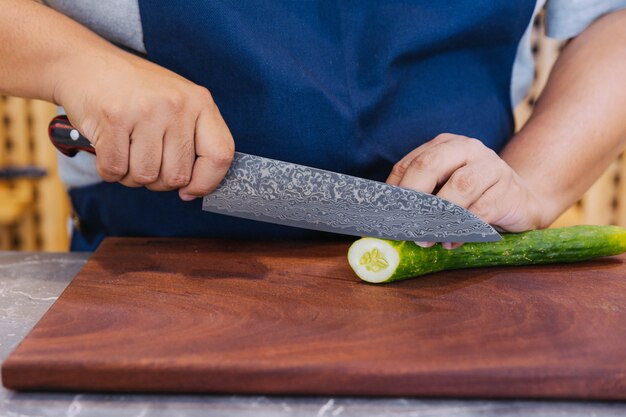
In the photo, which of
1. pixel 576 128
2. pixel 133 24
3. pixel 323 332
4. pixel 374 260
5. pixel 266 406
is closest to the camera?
pixel 266 406

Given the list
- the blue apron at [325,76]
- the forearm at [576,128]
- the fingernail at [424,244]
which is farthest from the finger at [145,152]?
the forearm at [576,128]

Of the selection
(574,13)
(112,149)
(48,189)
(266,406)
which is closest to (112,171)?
(112,149)

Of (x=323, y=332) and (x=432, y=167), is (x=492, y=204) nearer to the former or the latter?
(x=432, y=167)

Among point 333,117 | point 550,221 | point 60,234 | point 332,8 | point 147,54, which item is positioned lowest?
point 60,234

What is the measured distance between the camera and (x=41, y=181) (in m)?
3.75

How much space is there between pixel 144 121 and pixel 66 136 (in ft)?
0.78

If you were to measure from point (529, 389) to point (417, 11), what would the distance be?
882 mm

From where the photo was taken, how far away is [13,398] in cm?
107

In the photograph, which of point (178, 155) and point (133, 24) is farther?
point (133, 24)

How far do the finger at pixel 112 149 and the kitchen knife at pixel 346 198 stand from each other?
0.09 meters

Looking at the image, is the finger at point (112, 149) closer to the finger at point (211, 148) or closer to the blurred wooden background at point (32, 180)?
the finger at point (211, 148)

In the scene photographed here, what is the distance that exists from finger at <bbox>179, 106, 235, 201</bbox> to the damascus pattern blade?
6 centimetres

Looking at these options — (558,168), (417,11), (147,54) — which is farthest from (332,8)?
(558,168)

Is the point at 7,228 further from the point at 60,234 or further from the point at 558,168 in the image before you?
the point at 558,168
